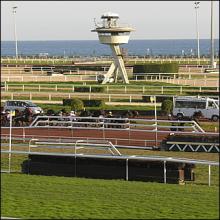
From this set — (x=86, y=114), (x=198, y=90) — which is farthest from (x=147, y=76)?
(x=86, y=114)

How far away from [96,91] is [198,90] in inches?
232

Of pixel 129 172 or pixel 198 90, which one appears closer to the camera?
pixel 129 172

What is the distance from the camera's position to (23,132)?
2009 centimetres

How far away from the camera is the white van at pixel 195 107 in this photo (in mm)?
25609

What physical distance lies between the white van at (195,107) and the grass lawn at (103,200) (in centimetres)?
1473

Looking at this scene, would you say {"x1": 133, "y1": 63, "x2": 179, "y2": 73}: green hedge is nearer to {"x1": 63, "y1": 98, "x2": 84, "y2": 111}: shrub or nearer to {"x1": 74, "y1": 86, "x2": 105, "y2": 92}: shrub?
{"x1": 74, "y1": 86, "x2": 105, "y2": 92}: shrub

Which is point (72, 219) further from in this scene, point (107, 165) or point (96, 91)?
point (96, 91)

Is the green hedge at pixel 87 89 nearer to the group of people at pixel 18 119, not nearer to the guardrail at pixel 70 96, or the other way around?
the guardrail at pixel 70 96

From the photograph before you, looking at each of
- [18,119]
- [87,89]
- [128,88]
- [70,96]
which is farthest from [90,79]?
[18,119]

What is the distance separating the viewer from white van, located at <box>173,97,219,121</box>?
84.0ft

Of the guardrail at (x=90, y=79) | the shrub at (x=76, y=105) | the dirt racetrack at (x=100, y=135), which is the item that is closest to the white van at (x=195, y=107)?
the shrub at (x=76, y=105)

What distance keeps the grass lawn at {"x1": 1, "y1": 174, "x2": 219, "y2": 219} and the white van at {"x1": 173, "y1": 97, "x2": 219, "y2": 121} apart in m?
14.7

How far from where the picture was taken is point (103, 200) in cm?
→ 922

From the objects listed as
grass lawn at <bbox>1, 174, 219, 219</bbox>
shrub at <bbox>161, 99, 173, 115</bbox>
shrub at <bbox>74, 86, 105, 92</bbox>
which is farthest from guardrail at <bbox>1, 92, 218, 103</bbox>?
grass lawn at <bbox>1, 174, 219, 219</bbox>
